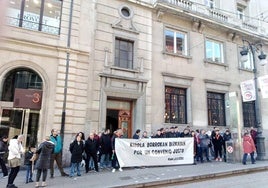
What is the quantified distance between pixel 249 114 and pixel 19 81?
57.3 feet

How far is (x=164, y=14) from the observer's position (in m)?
16.7

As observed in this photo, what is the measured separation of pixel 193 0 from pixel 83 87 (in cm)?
1141

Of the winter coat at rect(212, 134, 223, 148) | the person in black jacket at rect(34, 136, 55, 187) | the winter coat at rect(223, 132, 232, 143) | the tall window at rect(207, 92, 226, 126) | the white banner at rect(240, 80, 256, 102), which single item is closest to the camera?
the person in black jacket at rect(34, 136, 55, 187)

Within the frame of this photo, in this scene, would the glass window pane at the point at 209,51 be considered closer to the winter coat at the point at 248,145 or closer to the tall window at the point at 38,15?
the winter coat at the point at 248,145

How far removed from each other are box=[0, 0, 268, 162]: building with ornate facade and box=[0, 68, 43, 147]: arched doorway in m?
0.05

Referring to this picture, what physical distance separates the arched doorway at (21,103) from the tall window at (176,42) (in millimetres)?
9222

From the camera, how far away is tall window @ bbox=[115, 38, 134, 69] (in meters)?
14.9

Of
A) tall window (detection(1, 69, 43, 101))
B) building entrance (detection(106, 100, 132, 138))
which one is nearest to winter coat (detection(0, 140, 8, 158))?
tall window (detection(1, 69, 43, 101))

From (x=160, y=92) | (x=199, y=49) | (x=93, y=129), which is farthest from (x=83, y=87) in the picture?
(x=199, y=49)

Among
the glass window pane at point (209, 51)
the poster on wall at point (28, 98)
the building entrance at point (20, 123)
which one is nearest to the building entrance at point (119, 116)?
the poster on wall at point (28, 98)

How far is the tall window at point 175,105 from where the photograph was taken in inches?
623

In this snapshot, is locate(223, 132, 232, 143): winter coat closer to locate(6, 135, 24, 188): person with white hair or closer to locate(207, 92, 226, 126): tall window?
locate(207, 92, 226, 126): tall window

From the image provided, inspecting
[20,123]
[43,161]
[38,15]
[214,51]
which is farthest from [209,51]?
[43,161]

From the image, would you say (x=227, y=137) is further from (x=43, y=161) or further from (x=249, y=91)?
(x=43, y=161)
